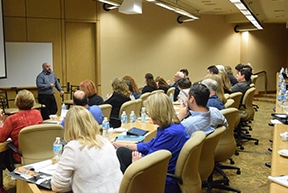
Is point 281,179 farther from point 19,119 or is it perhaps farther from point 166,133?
point 19,119

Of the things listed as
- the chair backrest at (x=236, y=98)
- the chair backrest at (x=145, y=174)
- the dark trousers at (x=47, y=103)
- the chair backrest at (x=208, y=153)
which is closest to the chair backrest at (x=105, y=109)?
the chair backrest at (x=208, y=153)

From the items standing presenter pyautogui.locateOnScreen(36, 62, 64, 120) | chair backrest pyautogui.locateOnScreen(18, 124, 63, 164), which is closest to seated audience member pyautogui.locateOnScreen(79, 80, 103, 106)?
chair backrest pyautogui.locateOnScreen(18, 124, 63, 164)

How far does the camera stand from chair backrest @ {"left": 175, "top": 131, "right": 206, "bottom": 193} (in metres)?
2.80

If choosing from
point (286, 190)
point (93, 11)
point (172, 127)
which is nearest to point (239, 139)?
point (172, 127)

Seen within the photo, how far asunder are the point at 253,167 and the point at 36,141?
3.41 metres

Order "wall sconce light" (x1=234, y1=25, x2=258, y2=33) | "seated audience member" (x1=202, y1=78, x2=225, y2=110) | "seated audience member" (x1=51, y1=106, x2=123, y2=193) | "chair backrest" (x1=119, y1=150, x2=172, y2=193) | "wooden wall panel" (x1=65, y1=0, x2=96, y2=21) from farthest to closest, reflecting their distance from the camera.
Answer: "wall sconce light" (x1=234, y1=25, x2=258, y2=33)
"wooden wall panel" (x1=65, y1=0, x2=96, y2=21)
"seated audience member" (x1=202, y1=78, x2=225, y2=110)
"seated audience member" (x1=51, y1=106, x2=123, y2=193)
"chair backrest" (x1=119, y1=150, x2=172, y2=193)

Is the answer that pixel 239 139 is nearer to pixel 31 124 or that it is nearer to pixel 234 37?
pixel 31 124

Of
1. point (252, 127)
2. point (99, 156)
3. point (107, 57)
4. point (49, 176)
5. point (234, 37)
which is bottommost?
point (252, 127)

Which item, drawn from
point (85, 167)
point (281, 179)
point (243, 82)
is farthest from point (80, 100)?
point (243, 82)

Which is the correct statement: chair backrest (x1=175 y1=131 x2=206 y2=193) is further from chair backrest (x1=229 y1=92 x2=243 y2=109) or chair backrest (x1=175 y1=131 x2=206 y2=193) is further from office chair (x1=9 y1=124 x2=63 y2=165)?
chair backrest (x1=229 y1=92 x2=243 y2=109)

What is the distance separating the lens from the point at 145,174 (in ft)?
7.12

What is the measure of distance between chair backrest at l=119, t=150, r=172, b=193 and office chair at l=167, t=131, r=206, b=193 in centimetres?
45

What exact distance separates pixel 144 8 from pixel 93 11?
2043 mm

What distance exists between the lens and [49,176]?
8.74 ft
